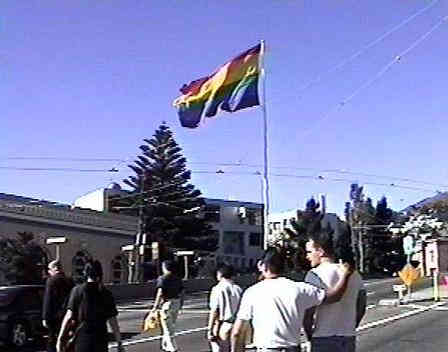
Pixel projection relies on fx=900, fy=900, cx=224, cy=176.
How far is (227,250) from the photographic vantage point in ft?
330

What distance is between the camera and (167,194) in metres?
74.5

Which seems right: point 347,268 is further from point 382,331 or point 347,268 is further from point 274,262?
point 382,331

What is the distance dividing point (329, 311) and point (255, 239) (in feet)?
319

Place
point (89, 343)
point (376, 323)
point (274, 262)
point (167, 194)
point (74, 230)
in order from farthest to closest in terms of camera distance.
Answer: point (167, 194), point (74, 230), point (376, 323), point (89, 343), point (274, 262)

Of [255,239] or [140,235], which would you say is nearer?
[140,235]

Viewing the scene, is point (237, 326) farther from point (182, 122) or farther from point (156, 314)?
point (182, 122)

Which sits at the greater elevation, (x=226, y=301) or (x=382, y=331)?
(x=226, y=301)

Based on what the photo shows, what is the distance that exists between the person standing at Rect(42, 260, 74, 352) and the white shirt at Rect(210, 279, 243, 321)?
1.87 m

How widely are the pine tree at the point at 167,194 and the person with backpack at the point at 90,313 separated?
6512 cm

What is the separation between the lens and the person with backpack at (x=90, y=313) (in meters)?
8.50

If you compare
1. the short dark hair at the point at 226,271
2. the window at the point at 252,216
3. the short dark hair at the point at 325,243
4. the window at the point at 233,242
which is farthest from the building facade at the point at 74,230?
the short dark hair at the point at 325,243

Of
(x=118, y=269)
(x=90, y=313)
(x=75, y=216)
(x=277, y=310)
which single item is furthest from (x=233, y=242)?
(x=277, y=310)

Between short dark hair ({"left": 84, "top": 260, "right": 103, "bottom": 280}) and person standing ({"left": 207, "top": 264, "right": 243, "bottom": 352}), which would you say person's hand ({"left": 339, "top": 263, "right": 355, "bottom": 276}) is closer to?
short dark hair ({"left": 84, "top": 260, "right": 103, "bottom": 280})

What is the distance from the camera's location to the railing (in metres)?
54.8
